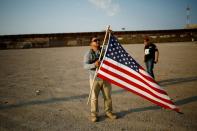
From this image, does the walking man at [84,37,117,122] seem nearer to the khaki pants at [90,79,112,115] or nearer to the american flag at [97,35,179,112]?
the khaki pants at [90,79,112,115]

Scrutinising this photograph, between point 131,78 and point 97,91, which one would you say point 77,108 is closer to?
point 97,91

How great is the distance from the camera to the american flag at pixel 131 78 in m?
4.17

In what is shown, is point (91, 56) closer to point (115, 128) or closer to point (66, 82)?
point (115, 128)

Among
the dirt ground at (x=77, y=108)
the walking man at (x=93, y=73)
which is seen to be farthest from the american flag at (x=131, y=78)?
the dirt ground at (x=77, y=108)

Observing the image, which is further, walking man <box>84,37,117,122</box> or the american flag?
walking man <box>84,37,117,122</box>

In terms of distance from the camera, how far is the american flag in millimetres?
4168

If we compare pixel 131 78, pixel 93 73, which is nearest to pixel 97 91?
pixel 93 73

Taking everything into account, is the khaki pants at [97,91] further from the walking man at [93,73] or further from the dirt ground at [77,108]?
the dirt ground at [77,108]

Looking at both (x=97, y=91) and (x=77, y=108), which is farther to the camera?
(x=77, y=108)

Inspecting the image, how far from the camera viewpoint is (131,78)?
4.23m

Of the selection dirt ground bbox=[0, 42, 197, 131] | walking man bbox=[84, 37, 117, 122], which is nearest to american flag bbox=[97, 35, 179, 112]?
walking man bbox=[84, 37, 117, 122]

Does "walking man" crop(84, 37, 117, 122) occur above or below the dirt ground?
above

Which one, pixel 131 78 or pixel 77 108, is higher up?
pixel 131 78

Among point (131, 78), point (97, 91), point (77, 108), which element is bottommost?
point (77, 108)
